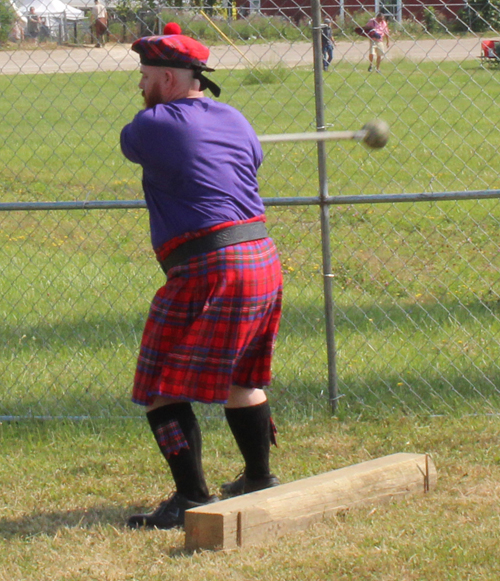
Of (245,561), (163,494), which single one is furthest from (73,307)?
(245,561)

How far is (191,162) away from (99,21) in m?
1.77

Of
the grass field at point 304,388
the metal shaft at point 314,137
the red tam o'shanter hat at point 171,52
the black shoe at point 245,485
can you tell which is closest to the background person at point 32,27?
the grass field at point 304,388

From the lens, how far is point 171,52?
9.93ft

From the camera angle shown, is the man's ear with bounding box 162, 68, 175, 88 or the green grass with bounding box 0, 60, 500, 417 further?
the green grass with bounding box 0, 60, 500, 417

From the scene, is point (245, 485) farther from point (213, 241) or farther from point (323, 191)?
point (323, 191)

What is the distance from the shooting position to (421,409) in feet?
14.3

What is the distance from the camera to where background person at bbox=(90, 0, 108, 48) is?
434cm

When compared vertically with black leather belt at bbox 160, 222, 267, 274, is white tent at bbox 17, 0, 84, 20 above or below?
above

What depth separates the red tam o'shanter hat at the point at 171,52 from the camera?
3.03 meters

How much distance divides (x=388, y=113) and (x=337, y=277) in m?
3.41

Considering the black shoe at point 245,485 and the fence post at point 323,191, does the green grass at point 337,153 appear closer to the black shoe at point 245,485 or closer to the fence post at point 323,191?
the fence post at point 323,191

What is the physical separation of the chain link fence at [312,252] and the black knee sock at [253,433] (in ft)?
3.25

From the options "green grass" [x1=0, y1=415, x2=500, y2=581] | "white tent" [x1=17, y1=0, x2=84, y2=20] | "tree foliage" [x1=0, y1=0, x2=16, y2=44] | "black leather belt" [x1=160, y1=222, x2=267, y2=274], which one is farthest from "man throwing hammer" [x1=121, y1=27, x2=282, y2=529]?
"tree foliage" [x1=0, y1=0, x2=16, y2=44]

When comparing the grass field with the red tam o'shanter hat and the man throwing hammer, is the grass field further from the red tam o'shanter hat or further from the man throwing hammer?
the red tam o'shanter hat
